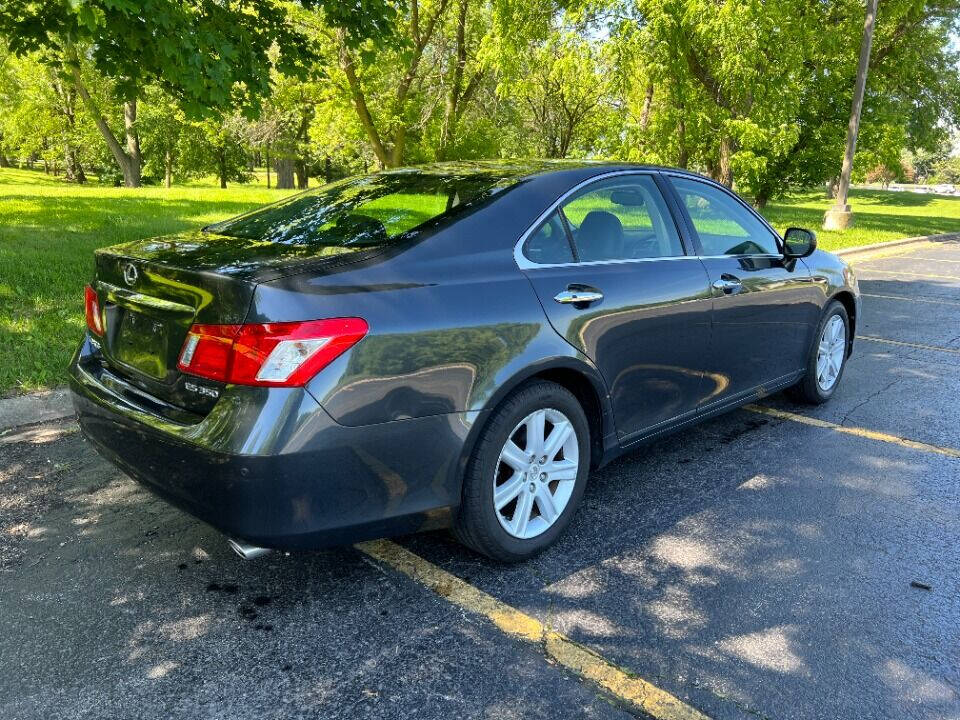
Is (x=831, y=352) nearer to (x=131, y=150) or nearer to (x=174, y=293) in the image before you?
(x=174, y=293)

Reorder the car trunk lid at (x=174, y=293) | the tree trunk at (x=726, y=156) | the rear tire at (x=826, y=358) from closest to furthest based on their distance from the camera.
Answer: the car trunk lid at (x=174, y=293)
the rear tire at (x=826, y=358)
the tree trunk at (x=726, y=156)

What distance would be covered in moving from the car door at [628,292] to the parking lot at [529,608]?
54cm

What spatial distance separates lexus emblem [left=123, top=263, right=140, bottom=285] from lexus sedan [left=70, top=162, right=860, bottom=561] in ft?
0.05

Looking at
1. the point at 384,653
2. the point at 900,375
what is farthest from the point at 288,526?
the point at 900,375

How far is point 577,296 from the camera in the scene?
3195 mm

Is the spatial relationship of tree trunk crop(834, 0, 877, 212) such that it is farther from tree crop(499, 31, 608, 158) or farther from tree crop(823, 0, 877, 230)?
tree crop(499, 31, 608, 158)

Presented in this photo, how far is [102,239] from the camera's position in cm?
1094

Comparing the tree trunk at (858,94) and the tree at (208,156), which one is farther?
the tree at (208,156)

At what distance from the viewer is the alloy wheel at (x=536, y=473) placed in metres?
3.02

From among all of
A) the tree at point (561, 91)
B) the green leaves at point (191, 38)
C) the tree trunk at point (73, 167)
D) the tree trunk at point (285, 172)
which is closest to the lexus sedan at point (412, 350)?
the green leaves at point (191, 38)

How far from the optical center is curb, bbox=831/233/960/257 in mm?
15234

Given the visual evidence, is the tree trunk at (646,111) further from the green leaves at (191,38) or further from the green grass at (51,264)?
the green leaves at (191,38)

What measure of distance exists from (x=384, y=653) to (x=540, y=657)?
0.52m

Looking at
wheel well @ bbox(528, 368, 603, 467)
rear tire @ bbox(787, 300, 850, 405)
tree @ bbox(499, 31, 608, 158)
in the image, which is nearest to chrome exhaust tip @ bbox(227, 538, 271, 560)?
wheel well @ bbox(528, 368, 603, 467)
